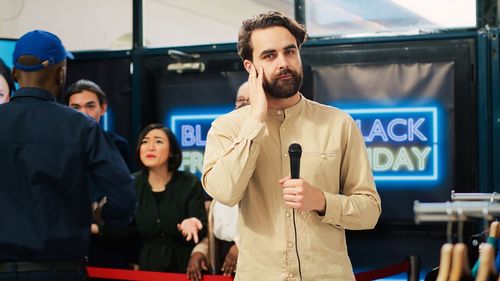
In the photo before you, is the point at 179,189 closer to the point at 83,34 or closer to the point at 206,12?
the point at 206,12

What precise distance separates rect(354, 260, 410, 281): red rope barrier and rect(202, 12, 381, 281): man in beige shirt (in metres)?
1.64

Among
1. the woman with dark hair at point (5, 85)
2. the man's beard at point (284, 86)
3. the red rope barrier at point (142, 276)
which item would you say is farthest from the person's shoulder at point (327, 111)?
the woman with dark hair at point (5, 85)

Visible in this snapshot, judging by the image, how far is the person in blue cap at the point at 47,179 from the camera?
9.89ft

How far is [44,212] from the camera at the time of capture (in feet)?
9.92

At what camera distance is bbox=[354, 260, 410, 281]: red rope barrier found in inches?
176

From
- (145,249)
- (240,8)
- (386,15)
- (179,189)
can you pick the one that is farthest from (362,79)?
(145,249)

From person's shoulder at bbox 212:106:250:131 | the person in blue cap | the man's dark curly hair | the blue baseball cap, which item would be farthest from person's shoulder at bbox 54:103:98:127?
the man's dark curly hair

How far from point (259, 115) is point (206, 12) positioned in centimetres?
340

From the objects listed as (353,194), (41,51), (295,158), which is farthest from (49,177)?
(353,194)

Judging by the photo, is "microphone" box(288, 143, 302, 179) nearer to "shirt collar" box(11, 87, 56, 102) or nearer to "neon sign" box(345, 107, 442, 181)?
"shirt collar" box(11, 87, 56, 102)

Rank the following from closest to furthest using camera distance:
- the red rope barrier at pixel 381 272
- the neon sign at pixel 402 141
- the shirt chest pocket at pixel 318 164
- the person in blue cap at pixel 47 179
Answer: the shirt chest pocket at pixel 318 164
the person in blue cap at pixel 47 179
the red rope barrier at pixel 381 272
the neon sign at pixel 402 141

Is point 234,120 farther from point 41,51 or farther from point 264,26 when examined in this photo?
point 41,51

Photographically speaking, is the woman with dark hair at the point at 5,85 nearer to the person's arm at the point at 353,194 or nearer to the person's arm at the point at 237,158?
the person's arm at the point at 237,158

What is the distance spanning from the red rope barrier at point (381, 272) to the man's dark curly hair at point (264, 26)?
1906 mm
